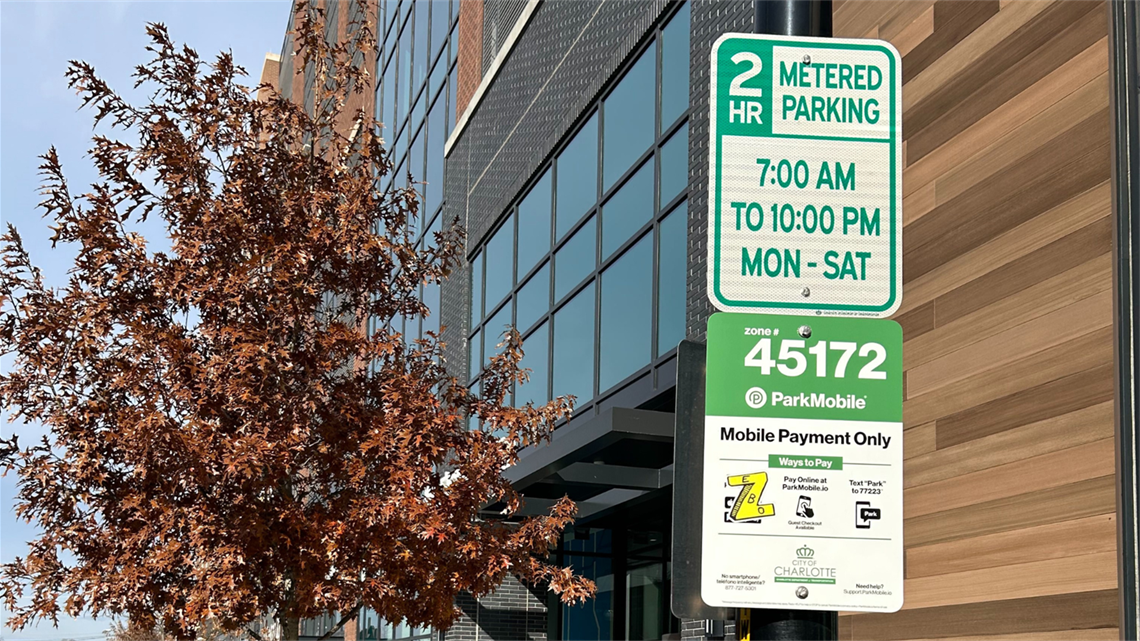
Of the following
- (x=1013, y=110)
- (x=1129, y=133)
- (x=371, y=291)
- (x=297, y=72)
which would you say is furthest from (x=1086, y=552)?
(x=297, y=72)

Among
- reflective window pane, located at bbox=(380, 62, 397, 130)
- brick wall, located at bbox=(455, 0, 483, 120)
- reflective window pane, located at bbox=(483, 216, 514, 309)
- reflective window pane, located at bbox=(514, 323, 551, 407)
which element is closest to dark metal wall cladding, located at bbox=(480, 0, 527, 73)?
brick wall, located at bbox=(455, 0, 483, 120)

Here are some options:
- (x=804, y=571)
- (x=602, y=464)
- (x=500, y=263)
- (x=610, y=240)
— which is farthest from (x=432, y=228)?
(x=804, y=571)

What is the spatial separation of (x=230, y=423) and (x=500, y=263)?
11128 millimetres

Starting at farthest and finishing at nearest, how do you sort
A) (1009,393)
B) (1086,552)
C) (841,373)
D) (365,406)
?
(365,406) < (1009,393) < (1086,552) < (841,373)

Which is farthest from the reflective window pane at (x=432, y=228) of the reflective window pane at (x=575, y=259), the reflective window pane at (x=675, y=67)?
the reflective window pane at (x=675, y=67)

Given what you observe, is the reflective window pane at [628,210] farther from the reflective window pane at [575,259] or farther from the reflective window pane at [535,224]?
the reflective window pane at [535,224]

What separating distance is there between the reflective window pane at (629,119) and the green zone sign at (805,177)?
10.9 m

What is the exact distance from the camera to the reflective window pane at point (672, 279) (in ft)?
40.8

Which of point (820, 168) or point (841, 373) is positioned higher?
point (820, 168)

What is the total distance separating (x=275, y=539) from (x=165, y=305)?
202cm

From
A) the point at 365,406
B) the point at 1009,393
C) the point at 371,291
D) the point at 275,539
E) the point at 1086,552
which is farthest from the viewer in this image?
the point at 371,291

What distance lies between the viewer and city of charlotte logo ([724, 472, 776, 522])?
268 cm

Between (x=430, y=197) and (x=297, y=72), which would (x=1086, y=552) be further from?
(x=430, y=197)

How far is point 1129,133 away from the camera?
18.4ft
